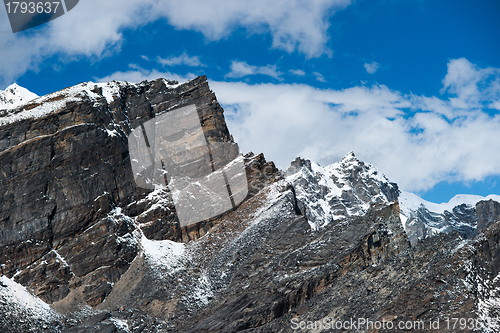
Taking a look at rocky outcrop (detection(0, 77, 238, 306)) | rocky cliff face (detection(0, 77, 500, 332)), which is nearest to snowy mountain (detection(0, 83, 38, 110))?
rocky outcrop (detection(0, 77, 238, 306))

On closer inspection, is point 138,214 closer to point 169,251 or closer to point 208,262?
point 169,251

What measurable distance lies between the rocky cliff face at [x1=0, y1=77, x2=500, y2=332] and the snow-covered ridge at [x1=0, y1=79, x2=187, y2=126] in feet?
0.84

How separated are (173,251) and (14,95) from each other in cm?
6016

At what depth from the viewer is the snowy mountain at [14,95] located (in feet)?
370

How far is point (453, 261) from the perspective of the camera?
152ft

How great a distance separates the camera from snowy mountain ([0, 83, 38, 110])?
11288cm

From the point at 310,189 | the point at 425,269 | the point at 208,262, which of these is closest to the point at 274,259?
the point at 208,262

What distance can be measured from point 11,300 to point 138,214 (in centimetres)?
2299

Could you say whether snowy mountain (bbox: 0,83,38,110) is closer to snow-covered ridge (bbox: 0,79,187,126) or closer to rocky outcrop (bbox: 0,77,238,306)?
snow-covered ridge (bbox: 0,79,187,126)

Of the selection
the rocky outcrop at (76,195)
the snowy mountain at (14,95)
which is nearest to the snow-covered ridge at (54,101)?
the rocky outcrop at (76,195)

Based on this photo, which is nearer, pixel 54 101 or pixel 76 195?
pixel 76 195

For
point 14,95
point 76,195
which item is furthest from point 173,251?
point 14,95

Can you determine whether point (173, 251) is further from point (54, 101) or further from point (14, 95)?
point (14, 95)

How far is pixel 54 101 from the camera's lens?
293 feet
